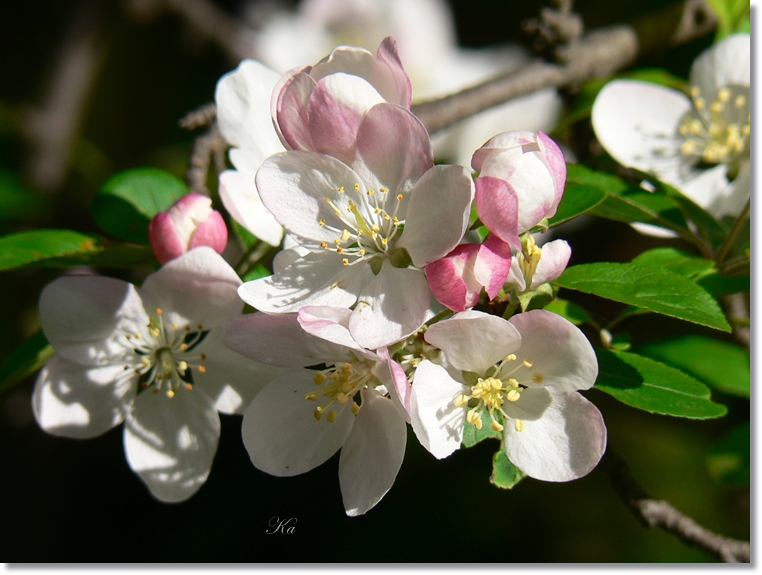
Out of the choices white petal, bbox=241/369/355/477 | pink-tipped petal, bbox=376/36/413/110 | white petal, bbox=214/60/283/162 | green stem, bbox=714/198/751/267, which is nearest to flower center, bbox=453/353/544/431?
white petal, bbox=241/369/355/477

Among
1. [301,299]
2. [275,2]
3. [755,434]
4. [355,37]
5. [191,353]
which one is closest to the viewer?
[301,299]

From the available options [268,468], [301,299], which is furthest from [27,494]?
[301,299]

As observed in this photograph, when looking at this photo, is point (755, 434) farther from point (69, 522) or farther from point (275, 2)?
point (275, 2)

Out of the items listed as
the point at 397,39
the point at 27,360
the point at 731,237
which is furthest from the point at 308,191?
the point at 397,39

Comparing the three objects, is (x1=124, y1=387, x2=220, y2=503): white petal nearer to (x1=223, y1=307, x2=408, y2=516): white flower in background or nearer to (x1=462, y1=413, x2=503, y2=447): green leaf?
(x1=223, y1=307, x2=408, y2=516): white flower in background

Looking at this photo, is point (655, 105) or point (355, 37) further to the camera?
point (355, 37)

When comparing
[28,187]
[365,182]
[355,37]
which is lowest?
[28,187]

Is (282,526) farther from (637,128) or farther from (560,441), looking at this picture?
(637,128)
